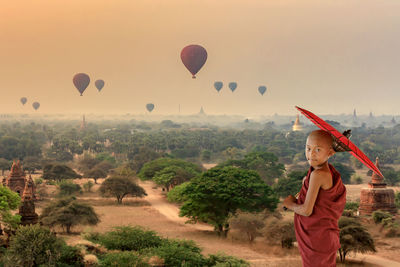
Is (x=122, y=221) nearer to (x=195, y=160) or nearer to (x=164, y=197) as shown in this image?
(x=164, y=197)

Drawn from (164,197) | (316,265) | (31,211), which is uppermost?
(316,265)

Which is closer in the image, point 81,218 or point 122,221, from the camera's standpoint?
point 81,218

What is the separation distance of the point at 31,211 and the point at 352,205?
1119 inches

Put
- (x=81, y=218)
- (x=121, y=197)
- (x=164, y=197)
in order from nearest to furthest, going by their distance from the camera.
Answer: (x=81, y=218) < (x=121, y=197) < (x=164, y=197)

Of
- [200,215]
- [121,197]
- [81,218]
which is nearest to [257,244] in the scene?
[200,215]

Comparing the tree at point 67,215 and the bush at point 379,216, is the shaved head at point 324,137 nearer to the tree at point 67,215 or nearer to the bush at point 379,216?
the tree at point 67,215

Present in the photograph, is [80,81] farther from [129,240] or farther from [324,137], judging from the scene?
[324,137]

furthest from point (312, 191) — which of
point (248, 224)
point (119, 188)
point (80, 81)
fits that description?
point (80, 81)

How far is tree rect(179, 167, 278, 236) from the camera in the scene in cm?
3781

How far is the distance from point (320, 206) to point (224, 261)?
1783cm

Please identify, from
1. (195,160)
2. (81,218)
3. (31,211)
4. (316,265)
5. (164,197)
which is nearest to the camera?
(316,265)

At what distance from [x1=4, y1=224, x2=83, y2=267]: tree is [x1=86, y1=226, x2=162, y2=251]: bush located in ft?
15.3

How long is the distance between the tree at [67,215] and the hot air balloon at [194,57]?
56039 mm

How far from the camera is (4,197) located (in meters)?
29.7
